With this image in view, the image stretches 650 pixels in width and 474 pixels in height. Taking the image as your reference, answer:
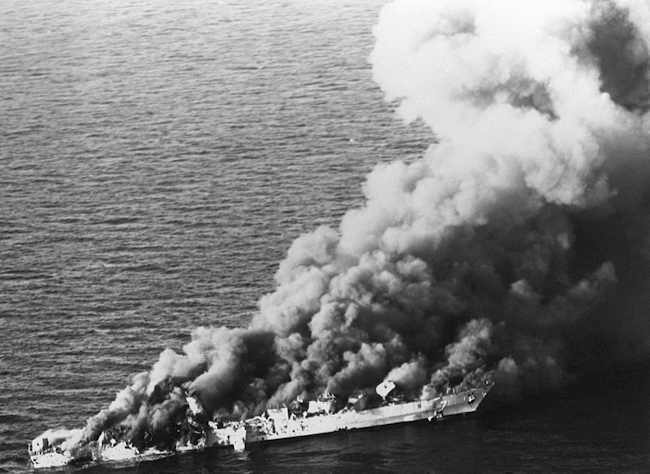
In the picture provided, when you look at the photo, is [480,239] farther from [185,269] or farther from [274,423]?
[185,269]

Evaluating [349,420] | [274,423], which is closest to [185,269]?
[274,423]

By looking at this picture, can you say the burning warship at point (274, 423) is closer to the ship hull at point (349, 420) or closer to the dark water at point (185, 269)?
the ship hull at point (349, 420)

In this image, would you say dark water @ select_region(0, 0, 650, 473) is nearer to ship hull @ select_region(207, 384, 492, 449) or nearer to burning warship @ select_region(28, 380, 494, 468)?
ship hull @ select_region(207, 384, 492, 449)

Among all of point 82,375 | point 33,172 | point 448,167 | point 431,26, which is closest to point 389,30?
point 431,26

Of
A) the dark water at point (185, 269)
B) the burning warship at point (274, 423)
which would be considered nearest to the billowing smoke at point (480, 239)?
the burning warship at point (274, 423)

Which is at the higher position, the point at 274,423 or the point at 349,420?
the point at 274,423
